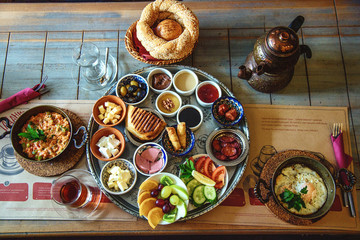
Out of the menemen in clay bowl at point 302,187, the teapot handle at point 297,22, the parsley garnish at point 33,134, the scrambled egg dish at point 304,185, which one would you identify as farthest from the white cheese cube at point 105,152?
the teapot handle at point 297,22

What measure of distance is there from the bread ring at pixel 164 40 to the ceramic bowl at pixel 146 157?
79cm

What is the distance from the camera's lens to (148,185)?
1986 millimetres

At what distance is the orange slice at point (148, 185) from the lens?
1.97m

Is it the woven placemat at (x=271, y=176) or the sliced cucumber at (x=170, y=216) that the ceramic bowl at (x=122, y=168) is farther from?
the woven placemat at (x=271, y=176)

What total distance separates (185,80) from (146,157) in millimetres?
787

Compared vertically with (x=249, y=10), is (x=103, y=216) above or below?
below

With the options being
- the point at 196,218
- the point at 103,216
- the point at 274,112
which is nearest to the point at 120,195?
the point at 103,216

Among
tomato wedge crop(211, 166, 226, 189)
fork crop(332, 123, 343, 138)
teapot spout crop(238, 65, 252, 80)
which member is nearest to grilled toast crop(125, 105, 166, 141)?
tomato wedge crop(211, 166, 226, 189)

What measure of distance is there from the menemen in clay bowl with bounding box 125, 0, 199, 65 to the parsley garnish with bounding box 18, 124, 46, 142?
1.02m

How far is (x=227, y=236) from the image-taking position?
119 inches

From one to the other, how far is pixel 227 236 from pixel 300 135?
1493 mm

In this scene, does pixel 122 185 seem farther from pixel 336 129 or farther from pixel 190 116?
pixel 336 129

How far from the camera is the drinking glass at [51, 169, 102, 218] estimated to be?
6.68ft

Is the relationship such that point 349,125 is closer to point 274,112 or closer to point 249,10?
point 274,112
